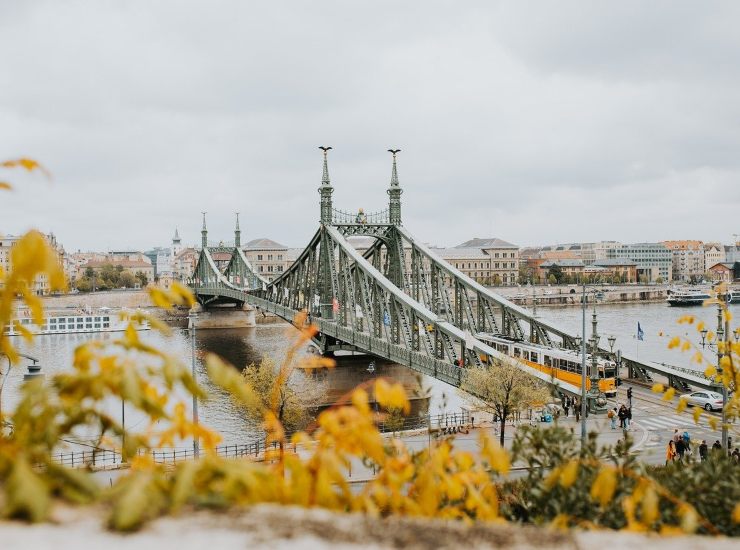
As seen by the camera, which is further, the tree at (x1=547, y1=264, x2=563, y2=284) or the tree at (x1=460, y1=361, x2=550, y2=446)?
the tree at (x1=547, y1=264, x2=563, y2=284)

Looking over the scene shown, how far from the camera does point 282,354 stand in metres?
55.8

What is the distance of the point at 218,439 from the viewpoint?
3508 millimetres

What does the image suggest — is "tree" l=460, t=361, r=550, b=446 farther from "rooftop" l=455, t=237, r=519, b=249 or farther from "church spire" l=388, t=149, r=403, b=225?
"rooftop" l=455, t=237, r=519, b=249

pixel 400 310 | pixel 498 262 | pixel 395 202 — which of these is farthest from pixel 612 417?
pixel 498 262

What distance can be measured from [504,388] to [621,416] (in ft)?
14.3

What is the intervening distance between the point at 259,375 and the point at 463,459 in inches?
1104

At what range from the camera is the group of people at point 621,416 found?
24.5 m

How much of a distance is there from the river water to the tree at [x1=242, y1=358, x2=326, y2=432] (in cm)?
86

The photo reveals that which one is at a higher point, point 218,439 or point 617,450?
point 218,439

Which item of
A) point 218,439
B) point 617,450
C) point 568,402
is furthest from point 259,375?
point 218,439

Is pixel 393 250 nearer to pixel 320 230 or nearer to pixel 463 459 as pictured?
pixel 320 230

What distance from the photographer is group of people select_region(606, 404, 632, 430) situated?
80.4ft

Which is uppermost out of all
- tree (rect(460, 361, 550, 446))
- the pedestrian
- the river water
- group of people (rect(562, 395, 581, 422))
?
tree (rect(460, 361, 550, 446))

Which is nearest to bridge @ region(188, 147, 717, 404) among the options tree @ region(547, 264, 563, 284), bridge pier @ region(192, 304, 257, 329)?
bridge pier @ region(192, 304, 257, 329)
